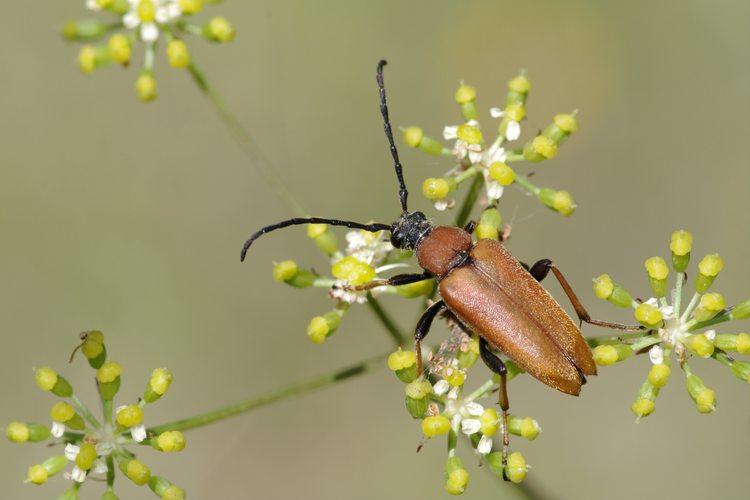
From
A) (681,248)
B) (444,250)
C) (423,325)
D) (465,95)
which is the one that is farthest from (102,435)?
(681,248)

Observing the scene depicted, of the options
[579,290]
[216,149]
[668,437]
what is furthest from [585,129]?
[216,149]

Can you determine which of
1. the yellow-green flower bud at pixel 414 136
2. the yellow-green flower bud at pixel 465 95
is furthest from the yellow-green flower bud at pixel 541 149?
the yellow-green flower bud at pixel 414 136

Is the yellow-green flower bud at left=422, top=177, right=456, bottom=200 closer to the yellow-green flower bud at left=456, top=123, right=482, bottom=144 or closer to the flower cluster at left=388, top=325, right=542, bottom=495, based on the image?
the yellow-green flower bud at left=456, top=123, right=482, bottom=144

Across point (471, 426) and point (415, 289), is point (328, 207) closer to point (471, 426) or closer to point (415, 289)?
point (415, 289)

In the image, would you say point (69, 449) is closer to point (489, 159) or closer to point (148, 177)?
point (489, 159)

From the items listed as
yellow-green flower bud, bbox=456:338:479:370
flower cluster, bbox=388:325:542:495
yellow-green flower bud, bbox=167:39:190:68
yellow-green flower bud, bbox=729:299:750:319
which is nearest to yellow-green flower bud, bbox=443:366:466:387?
flower cluster, bbox=388:325:542:495

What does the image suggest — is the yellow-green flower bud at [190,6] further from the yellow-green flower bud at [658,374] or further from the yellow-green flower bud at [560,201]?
the yellow-green flower bud at [658,374]
